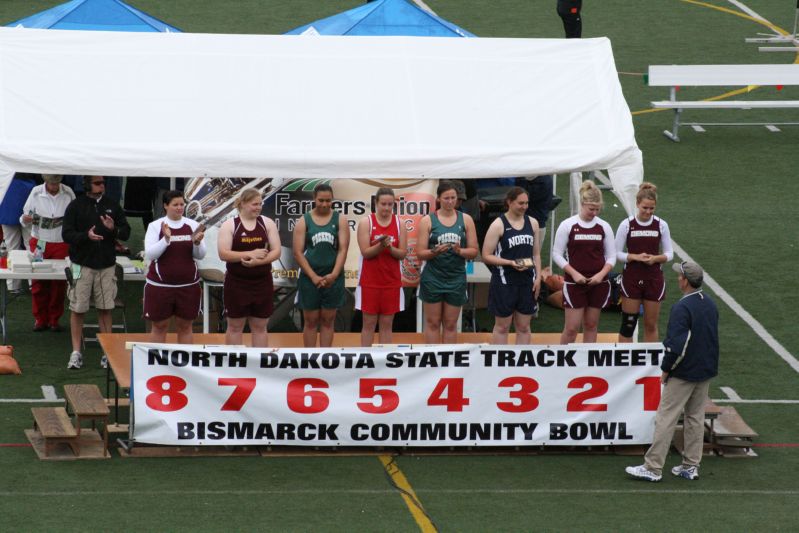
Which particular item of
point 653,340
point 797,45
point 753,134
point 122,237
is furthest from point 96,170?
point 797,45

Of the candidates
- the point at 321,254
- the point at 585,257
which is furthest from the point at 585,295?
the point at 321,254

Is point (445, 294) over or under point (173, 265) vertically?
under

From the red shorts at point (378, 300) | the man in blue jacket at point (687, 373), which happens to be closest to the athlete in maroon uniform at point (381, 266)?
the red shorts at point (378, 300)

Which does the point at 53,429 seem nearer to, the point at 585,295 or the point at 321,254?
the point at 321,254

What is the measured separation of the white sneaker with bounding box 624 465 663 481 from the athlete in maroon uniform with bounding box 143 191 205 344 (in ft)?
12.6

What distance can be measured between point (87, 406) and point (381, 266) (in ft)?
8.94

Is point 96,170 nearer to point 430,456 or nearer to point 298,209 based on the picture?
point 298,209

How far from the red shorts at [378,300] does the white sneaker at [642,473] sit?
2.55 metres

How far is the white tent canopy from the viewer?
466 inches

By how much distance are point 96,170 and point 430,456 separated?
3588 millimetres

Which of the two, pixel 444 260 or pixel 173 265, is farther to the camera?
pixel 444 260

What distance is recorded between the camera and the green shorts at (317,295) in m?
12.0

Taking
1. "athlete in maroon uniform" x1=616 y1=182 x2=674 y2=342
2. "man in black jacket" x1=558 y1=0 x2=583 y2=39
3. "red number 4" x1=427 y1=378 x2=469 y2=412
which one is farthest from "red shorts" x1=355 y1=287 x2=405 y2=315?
"man in black jacket" x1=558 y1=0 x2=583 y2=39

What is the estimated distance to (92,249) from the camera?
507 inches
